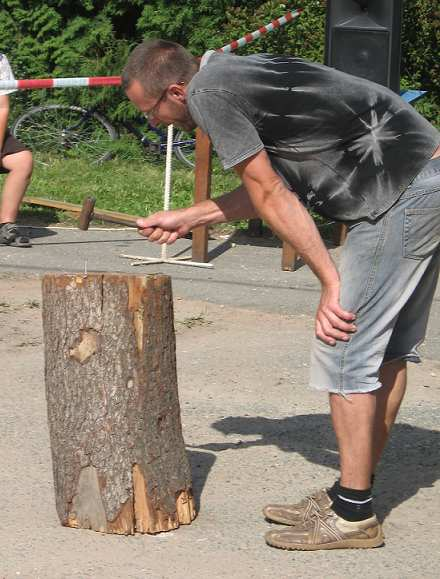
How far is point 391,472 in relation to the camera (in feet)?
15.2

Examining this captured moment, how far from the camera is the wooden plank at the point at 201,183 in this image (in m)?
8.35

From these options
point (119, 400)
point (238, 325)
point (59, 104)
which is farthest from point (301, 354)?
point (59, 104)

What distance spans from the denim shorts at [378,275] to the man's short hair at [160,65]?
28.2 inches

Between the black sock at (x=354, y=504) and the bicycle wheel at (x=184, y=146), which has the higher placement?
the black sock at (x=354, y=504)

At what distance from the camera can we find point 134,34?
48.2ft

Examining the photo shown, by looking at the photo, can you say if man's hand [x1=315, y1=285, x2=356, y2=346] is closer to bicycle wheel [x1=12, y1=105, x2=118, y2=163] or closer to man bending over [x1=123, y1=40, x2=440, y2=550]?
man bending over [x1=123, y1=40, x2=440, y2=550]

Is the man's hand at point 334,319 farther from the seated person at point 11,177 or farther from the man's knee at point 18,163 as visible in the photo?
the man's knee at point 18,163

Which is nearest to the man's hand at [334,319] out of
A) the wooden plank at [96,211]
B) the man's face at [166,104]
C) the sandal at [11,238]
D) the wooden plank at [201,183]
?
the man's face at [166,104]

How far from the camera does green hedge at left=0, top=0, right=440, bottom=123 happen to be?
13336mm

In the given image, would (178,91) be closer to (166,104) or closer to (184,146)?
(166,104)

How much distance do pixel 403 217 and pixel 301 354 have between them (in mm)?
2742

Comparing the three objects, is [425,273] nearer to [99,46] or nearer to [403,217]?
[403,217]

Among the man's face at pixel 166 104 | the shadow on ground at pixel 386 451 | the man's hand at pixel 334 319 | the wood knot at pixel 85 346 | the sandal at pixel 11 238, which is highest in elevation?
→ the man's face at pixel 166 104

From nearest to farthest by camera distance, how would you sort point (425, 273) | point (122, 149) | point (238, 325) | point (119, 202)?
point (425, 273) < point (238, 325) < point (119, 202) < point (122, 149)
